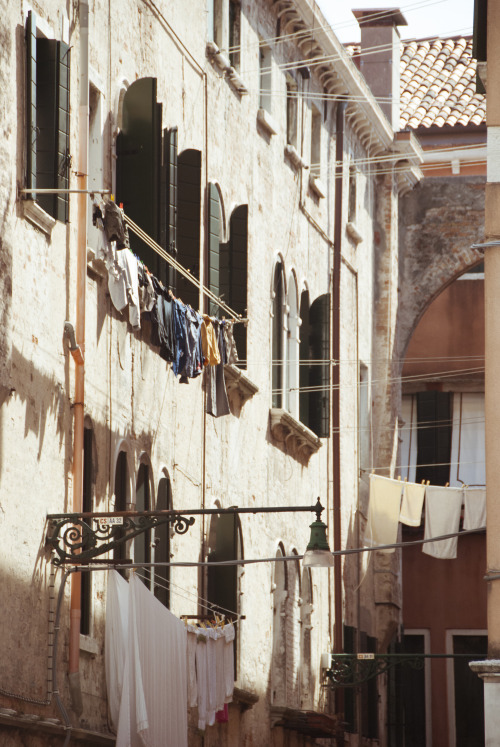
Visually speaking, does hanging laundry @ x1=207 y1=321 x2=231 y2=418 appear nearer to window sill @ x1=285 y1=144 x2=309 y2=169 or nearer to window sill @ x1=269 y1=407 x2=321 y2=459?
window sill @ x1=269 y1=407 x2=321 y2=459

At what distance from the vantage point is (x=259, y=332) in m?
20.6

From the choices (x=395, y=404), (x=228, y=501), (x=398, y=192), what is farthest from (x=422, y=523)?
(x=228, y=501)

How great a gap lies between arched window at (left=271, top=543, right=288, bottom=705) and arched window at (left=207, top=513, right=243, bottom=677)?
7.52ft

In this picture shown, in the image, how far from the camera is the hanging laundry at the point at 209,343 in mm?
15992

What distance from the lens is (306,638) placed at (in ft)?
73.6

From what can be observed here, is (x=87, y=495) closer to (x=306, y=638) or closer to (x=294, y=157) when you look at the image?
(x=306, y=638)

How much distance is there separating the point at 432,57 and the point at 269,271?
1106 cm

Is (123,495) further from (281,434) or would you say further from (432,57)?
(432,57)

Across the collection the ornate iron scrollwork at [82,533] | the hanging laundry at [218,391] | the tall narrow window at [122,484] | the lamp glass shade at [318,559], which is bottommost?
the lamp glass shade at [318,559]

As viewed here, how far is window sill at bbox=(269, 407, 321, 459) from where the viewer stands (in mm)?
21156

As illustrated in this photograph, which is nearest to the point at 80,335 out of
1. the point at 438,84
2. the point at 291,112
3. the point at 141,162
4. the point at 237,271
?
the point at 141,162

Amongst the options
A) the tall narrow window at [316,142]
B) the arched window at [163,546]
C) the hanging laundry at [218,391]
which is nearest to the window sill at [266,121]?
the tall narrow window at [316,142]

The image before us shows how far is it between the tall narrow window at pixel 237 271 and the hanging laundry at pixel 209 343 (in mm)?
2685

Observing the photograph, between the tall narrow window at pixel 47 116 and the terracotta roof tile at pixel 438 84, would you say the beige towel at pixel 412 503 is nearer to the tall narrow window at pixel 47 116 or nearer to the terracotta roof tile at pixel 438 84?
the terracotta roof tile at pixel 438 84
